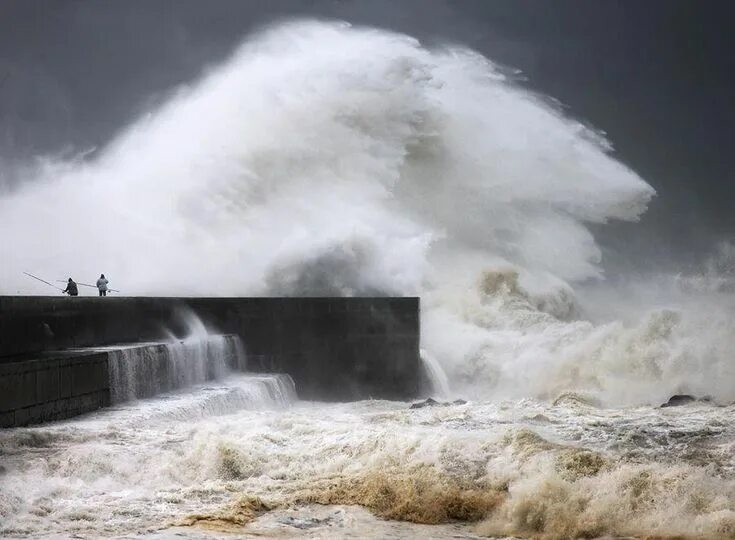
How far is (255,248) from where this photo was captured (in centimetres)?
1866

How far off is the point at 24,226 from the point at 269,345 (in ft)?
32.3

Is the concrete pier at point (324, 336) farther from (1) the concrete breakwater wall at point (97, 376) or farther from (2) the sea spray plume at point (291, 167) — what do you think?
(2) the sea spray plume at point (291, 167)

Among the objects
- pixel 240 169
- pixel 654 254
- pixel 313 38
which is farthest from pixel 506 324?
pixel 654 254

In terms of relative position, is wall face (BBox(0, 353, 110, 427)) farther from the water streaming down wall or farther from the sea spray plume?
the sea spray plume

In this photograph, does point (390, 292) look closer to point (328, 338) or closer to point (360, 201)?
point (328, 338)

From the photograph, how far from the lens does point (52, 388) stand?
971 cm

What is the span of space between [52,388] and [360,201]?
11.5 meters

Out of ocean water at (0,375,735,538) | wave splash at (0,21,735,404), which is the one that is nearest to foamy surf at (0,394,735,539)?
ocean water at (0,375,735,538)

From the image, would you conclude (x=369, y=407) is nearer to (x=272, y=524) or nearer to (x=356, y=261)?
(x=356, y=261)

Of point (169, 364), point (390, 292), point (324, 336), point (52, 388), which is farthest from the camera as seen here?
point (390, 292)

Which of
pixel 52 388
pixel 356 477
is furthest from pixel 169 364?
pixel 356 477

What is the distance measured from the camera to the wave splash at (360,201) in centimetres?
1714

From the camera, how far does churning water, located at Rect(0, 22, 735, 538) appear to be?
7.38 m

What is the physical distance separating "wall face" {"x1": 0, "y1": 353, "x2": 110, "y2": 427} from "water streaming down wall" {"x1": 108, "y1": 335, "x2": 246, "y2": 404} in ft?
1.05
